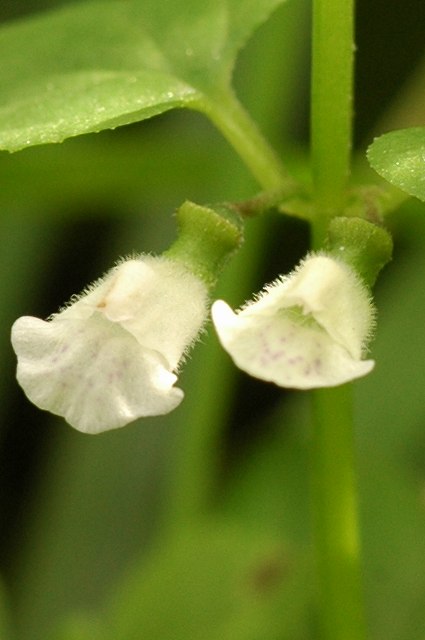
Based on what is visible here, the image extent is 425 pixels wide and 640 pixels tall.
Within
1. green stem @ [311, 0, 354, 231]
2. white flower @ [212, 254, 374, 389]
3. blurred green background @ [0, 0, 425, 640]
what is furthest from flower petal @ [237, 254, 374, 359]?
blurred green background @ [0, 0, 425, 640]

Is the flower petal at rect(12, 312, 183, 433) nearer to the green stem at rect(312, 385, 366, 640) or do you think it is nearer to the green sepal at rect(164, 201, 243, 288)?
the green sepal at rect(164, 201, 243, 288)

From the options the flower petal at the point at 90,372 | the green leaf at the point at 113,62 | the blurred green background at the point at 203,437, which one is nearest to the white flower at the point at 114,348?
the flower petal at the point at 90,372

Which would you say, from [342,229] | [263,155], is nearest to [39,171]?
[263,155]

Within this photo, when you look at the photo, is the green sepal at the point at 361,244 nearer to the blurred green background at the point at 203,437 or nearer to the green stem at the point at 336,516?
the green stem at the point at 336,516

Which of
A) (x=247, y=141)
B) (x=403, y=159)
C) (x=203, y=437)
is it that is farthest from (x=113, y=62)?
(x=203, y=437)

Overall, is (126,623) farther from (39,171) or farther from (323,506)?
(39,171)

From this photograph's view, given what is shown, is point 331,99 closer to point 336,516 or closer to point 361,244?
point 361,244
